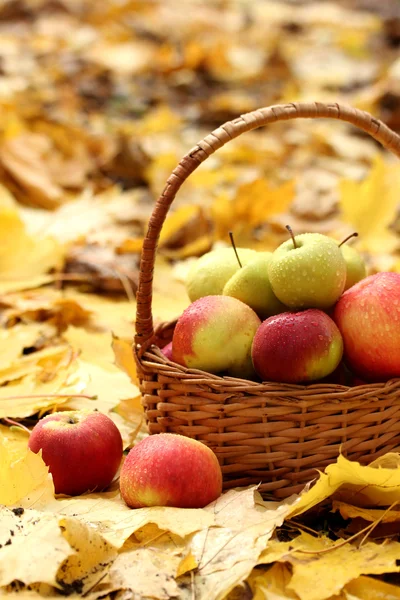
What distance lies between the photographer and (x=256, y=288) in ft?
3.68

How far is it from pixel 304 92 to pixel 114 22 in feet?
5.09

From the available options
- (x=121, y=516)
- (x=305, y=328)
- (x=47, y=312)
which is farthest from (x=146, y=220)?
(x=121, y=516)

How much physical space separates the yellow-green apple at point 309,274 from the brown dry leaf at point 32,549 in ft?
1.40

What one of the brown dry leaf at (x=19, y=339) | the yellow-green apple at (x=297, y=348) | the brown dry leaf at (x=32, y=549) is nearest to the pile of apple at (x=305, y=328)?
the yellow-green apple at (x=297, y=348)

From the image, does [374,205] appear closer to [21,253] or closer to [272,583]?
[21,253]

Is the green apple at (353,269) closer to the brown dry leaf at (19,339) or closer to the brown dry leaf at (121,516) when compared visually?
the brown dry leaf at (121,516)

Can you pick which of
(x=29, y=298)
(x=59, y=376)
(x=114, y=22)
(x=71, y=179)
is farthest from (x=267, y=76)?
(x=59, y=376)

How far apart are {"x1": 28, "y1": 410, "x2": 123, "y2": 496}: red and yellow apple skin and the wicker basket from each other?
0.08m

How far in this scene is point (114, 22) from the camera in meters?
4.71

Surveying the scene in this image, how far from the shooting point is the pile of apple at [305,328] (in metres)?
0.99

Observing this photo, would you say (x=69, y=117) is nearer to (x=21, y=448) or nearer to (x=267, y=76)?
(x=267, y=76)

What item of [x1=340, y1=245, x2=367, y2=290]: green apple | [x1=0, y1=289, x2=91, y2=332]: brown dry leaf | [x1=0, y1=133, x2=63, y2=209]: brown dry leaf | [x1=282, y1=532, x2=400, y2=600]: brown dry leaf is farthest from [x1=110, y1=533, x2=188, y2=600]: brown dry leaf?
[x1=0, y1=133, x2=63, y2=209]: brown dry leaf

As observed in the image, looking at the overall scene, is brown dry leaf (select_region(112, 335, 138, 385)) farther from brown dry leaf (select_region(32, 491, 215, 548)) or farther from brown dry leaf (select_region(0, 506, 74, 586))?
brown dry leaf (select_region(0, 506, 74, 586))

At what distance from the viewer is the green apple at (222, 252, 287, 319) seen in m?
1.12
